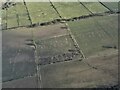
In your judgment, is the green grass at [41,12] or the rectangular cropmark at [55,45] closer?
the rectangular cropmark at [55,45]

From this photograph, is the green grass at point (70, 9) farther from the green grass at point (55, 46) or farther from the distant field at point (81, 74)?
the distant field at point (81, 74)

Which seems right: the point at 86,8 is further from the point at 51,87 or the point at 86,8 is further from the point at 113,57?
the point at 51,87

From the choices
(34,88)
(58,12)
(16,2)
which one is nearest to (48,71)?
(34,88)

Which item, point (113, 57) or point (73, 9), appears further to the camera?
point (73, 9)

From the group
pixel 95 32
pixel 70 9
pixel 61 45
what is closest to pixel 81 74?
pixel 61 45

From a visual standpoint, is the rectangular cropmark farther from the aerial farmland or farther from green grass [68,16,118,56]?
green grass [68,16,118,56]

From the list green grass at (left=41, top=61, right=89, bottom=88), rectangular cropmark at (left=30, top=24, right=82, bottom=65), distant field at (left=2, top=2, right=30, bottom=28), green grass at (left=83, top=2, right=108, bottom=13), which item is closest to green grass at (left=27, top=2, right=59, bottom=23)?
distant field at (left=2, top=2, right=30, bottom=28)

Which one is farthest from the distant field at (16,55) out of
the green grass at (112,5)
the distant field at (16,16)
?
the green grass at (112,5)
